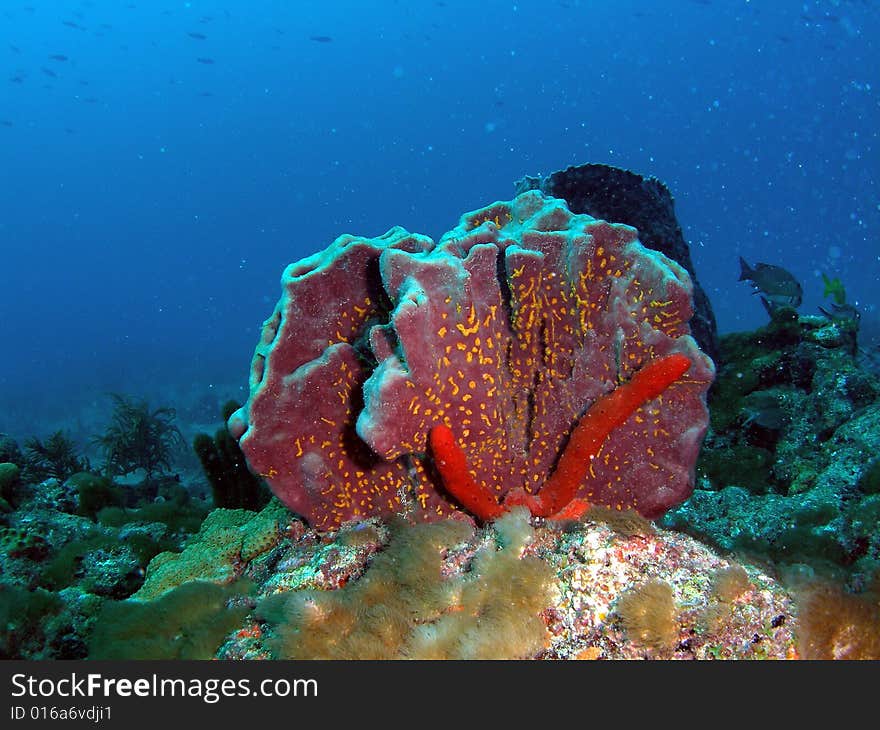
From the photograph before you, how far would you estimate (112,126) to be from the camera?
130250mm

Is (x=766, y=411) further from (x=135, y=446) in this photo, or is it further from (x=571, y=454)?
(x=135, y=446)

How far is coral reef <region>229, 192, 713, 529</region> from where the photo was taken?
2.39m

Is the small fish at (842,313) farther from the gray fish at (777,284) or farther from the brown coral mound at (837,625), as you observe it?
the brown coral mound at (837,625)

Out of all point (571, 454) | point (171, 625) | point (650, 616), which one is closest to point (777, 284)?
point (571, 454)

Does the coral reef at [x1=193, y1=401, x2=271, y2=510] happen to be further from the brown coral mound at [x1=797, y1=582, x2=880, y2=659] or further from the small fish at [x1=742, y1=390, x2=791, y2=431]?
the small fish at [x1=742, y1=390, x2=791, y2=431]

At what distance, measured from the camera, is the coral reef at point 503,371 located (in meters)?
2.39

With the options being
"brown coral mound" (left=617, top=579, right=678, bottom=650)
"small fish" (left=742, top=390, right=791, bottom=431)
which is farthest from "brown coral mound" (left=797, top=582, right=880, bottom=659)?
"small fish" (left=742, top=390, right=791, bottom=431)

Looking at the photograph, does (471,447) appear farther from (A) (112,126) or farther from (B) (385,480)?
(A) (112,126)

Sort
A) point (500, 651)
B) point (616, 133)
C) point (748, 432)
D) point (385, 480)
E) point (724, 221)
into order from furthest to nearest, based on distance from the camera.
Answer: point (724, 221) < point (616, 133) < point (748, 432) < point (385, 480) < point (500, 651)

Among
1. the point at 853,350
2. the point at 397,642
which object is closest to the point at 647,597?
the point at 397,642

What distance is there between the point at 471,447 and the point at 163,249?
532 feet

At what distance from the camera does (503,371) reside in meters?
2.50

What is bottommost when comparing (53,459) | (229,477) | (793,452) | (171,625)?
(53,459)

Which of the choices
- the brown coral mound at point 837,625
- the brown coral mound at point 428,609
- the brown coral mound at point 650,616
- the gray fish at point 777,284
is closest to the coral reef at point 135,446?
the brown coral mound at point 428,609
